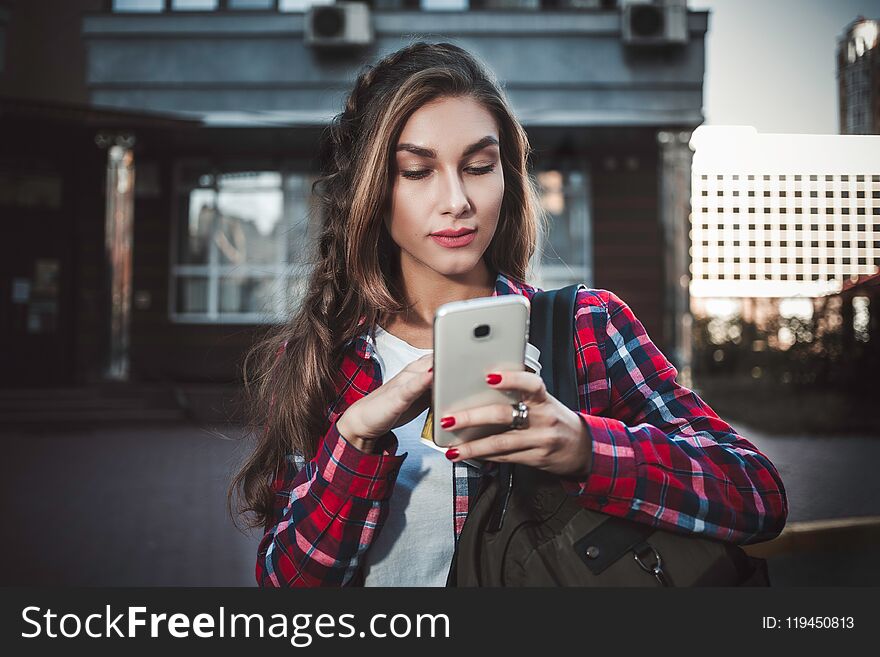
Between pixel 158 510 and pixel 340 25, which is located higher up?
pixel 340 25

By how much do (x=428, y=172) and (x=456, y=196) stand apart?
60mm

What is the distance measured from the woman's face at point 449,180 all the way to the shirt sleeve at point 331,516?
291mm

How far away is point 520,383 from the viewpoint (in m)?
0.72

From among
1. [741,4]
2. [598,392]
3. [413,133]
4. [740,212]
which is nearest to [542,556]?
[598,392]

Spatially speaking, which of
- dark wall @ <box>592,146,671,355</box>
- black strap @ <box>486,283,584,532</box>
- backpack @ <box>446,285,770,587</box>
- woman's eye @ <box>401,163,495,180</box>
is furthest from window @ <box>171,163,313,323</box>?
backpack @ <box>446,285,770,587</box>

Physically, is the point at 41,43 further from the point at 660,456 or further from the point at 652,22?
the point at 652,22

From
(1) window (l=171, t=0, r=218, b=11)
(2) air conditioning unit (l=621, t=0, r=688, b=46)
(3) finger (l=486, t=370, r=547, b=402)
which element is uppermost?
(1) window (l=171, t=0, r=218, b=11)

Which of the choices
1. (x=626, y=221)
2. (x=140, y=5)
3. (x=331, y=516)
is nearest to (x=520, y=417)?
(x=331, y=516)

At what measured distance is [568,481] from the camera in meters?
0.80

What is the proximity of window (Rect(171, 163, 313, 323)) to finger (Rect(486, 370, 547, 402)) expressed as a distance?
572cm

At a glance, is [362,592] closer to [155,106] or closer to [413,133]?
[413,133]

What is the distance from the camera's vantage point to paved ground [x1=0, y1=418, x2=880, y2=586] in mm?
2627

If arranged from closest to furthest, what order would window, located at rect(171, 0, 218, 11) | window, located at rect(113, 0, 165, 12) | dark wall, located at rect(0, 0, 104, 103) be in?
dark wall, located at rect(0, 0, 104, 103) < window, located at rect(113, 0, 165, 12) < window, located at rect(171, 0, 218, 11)

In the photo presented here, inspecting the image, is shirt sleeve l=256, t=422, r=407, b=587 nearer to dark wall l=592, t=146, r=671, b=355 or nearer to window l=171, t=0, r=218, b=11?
dark wall l=592, t=146, r=671, b=355
